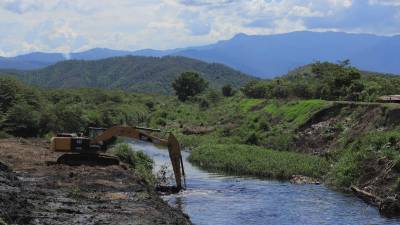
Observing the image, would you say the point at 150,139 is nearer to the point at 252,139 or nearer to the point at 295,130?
the point at 295,130

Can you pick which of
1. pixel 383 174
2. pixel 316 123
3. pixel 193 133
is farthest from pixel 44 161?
pixel 193 133

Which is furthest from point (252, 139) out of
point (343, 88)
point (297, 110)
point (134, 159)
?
point (134, 159)

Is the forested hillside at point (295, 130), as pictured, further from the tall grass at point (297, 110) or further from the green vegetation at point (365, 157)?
the tall grass at point (297, 110)

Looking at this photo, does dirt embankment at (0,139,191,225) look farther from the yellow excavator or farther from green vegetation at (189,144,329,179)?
green vegetation at (189,144,329,179)

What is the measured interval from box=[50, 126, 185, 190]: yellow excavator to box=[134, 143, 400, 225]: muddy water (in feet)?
8.52

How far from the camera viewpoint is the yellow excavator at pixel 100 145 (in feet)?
119

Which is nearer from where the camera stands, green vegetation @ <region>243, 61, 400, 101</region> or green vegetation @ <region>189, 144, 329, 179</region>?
green vegetation @ <region>189, 144, 329, 179</region>

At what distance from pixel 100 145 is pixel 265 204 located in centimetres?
1101

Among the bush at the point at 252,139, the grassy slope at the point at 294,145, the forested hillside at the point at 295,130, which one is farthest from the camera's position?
the bush at the point at 252,139

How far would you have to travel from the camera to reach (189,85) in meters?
156

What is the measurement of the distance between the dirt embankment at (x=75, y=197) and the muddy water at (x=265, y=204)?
129 inches

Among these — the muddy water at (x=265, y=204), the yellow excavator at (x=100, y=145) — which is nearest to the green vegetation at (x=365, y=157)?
the muddy water at (x=265, y=204)

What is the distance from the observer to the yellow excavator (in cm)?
3628

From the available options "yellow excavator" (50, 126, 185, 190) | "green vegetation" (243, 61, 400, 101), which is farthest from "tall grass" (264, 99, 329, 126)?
"yellow excavator" (50, 126, 185, 190)
